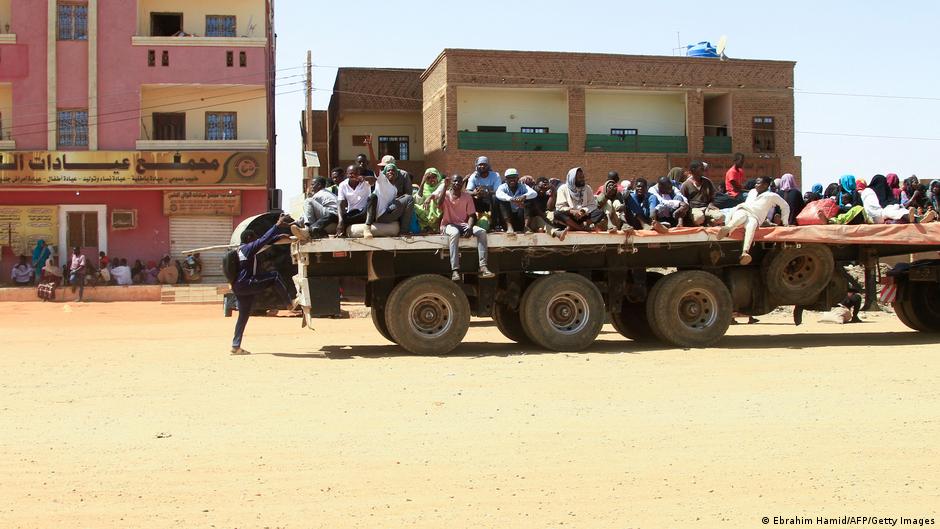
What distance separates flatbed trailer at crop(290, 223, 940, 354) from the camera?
14047mm

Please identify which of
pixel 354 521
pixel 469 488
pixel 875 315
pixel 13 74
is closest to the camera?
pixel 354 521

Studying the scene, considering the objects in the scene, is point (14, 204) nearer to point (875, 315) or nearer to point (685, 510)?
point (875, 315)

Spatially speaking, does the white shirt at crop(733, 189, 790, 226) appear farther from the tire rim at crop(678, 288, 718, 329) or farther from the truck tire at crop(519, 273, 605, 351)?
the truck tire at crop(519, 273, 605, 351)

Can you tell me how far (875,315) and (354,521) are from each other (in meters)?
19.4

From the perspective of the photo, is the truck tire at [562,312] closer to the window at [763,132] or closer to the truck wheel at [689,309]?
the truck wheel at [689,309]

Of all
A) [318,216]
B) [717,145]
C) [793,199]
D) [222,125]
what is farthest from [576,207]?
[717,145]

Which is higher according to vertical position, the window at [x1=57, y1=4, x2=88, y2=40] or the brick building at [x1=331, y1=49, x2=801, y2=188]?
the window at [x1=57, y1=4, x2=88, y2=40]

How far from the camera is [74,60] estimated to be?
113 ft

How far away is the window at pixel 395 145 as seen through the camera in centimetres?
4453

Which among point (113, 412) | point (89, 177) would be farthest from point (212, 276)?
point (113, 412)

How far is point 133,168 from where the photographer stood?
34562 millimetres

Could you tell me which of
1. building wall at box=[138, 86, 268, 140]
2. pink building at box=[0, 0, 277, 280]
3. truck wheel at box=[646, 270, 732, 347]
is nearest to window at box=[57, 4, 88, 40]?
pink building at box=[0, 0, 277, 280]

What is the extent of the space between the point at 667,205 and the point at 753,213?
47.6 inches

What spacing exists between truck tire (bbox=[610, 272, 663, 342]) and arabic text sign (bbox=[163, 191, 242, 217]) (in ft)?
71.6
